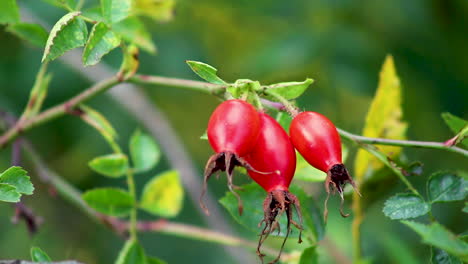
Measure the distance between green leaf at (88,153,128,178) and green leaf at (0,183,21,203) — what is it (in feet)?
1.79

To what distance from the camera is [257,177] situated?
4.31 feet

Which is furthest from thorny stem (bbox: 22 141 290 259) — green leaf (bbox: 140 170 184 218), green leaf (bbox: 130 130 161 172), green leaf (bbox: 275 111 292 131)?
green leaf (bbox: 275 111 292 131)

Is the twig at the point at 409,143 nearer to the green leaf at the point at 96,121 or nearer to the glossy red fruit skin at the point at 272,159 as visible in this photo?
the glossy red fruit skin at the point at 272,159

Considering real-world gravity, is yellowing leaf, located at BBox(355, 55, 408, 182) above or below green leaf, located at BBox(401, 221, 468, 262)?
below

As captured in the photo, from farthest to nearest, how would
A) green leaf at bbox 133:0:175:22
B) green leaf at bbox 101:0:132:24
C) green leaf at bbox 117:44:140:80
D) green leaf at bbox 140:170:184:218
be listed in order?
green leaf at bbox 133:0:175:22
green leaf at bbox 140:170:184:218
green leaf at bbox 117:44:140:80
green leaf at bbox 101:0:132:24

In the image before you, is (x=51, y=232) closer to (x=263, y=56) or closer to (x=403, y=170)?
(x=263, y=56)

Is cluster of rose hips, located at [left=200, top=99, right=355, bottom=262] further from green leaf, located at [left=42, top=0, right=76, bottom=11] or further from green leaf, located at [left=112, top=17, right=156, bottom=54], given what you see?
green leaf, located at [left=112, top=17, right=156, bottom=54]

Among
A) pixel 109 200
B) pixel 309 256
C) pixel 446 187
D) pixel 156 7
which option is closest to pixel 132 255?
pixel 109 200

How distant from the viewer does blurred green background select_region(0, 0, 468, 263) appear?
10.3 feet

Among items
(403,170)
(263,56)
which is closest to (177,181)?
(403,170)

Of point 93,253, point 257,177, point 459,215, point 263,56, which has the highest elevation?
point 257,177

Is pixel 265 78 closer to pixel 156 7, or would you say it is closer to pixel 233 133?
pixel 156 7

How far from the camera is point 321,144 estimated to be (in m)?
1.30

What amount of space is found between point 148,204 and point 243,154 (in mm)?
775
